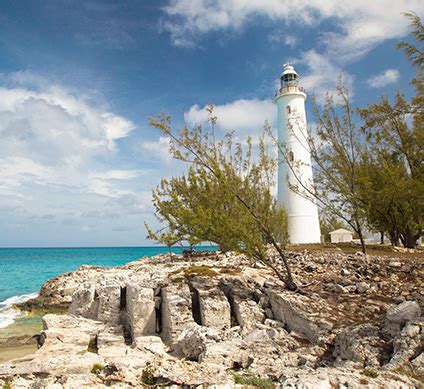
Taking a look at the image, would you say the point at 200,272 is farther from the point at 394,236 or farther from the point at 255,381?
the point at 394,236

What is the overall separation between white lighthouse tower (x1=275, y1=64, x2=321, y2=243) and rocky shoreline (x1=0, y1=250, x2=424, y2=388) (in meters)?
11.2

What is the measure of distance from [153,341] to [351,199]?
8.21 m

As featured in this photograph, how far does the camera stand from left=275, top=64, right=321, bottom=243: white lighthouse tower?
25.1 metres

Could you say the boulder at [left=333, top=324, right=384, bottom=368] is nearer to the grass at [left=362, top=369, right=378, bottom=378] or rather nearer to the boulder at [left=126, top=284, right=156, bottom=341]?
the grass at [left=362, top=369, right=378, bottom=378]

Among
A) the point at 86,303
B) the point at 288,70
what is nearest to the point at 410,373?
the point at 86,303

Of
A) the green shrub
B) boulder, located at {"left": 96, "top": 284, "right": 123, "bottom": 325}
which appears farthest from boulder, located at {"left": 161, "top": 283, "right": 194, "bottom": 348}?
the green shrub

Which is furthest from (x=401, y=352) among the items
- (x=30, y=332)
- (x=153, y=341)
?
(x=30, y=332)

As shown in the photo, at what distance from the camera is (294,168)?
979 inches

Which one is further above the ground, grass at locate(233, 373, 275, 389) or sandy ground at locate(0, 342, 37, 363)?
grass at locate(233, 373, 275, 389)

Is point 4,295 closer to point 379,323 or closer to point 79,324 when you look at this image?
point 79,324

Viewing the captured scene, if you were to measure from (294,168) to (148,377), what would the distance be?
67.5 feet

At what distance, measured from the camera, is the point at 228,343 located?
7.46 meters

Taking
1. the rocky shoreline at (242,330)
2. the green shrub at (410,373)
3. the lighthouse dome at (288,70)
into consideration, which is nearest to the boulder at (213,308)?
the rocky shoreline at (242,330)

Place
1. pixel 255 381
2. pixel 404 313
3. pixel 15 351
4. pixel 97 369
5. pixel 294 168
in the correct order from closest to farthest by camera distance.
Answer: pixel 255 381, pixel 404 313, pixel 97 369, pixel 15 351, pixel 294 168
